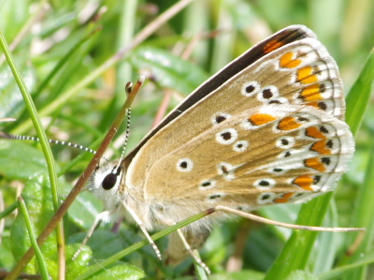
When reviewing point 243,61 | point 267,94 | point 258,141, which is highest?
point 243,61

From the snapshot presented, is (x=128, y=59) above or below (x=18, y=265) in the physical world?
above

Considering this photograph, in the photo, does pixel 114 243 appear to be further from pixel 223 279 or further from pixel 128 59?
pixel 128 59

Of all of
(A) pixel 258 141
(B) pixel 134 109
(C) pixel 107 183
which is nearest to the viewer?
(C) pixel 107 183

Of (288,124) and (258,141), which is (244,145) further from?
(288,124)

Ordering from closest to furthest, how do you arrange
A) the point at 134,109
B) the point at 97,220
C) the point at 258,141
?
the point at 97,220, the point at 258,141, the point at 134,109

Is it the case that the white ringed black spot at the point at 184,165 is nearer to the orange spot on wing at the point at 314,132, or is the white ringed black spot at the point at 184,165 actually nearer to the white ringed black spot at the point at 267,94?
the white ringed black spot at the point at 267,94

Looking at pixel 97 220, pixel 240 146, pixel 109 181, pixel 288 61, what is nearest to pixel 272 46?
pixel 288 61

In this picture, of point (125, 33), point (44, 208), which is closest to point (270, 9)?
point (125, 33)

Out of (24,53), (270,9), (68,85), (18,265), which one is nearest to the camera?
(18,265)

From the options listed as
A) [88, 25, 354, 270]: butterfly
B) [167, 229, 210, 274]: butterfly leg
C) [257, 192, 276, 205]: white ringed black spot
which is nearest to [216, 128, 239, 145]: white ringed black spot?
[88, 25, 354, 270]: butterfly
